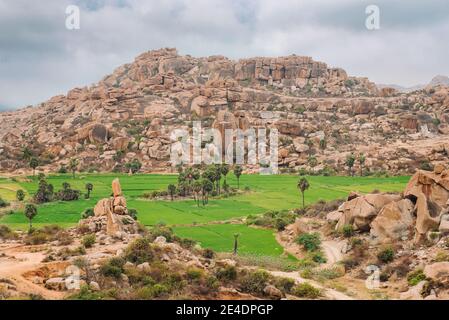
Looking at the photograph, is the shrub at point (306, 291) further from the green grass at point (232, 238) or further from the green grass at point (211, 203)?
the green grass at point (211, 203)

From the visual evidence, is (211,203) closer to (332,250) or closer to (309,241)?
(309,241)

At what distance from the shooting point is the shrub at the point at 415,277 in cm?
2497

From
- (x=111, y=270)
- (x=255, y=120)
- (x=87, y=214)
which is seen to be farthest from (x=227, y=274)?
(x=255, y=120)

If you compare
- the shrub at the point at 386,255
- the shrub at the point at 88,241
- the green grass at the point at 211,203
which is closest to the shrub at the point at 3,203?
the green grass at the point at 211,203

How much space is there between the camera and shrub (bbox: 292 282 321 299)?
76.5 feet

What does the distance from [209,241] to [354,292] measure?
15098mm

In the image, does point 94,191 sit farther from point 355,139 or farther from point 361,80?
point 361,80

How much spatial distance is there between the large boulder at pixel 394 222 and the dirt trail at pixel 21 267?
22.3 meters

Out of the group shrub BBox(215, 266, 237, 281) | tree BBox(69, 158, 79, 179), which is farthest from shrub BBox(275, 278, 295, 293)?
tree BBox(69, 158, 79, 179)

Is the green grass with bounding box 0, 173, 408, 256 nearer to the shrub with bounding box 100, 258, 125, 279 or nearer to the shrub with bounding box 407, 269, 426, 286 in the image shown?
the shrub with bounding box 407, 269, 426, 286

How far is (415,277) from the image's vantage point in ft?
83.7

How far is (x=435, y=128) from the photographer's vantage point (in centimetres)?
10838

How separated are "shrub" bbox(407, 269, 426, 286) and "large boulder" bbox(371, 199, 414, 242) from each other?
651 cm
